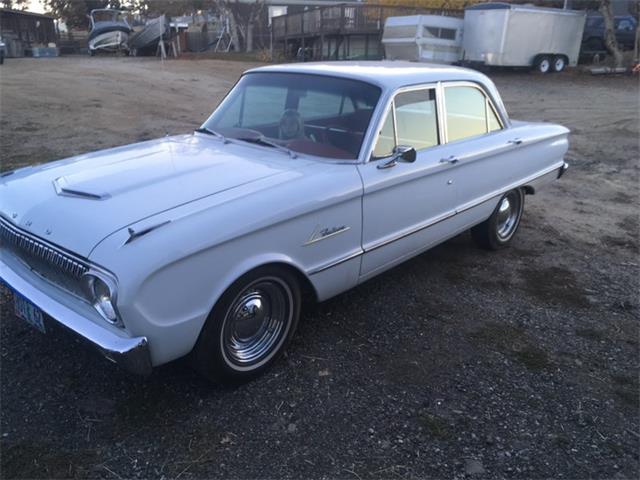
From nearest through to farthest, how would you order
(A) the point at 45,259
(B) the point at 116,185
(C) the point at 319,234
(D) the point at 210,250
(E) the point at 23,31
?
1. (D) the point at 210,250
2. (A) the point at 45,259
3. (B) the point at 116,185
4. (C) the point at 319,234
5. (E) the point at 23,31

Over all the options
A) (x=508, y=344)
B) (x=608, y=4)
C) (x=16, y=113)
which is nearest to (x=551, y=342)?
(x=508, y=344)

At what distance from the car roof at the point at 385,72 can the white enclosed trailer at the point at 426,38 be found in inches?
626

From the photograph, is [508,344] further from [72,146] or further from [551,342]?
[72,146]

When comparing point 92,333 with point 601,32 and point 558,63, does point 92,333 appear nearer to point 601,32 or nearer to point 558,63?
point 558,63

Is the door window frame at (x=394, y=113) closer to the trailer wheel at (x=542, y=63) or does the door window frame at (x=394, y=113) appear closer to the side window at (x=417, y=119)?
the side window at (x=417, y=119)

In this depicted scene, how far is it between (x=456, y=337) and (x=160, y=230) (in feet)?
6.80

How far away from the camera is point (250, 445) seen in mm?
2514

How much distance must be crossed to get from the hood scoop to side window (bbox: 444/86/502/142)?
2.59 meters

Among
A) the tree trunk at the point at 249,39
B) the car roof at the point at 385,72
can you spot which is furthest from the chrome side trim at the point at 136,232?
the tree trunk at the point at 249,39

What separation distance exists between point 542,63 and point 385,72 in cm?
1883

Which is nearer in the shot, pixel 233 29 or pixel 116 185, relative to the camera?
pixel 116 185

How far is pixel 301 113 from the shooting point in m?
3.73

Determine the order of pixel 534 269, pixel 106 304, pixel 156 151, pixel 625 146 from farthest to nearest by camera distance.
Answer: pixel 625 146 < pixel 534 269 < pixel 156 151 < pixel 106 304

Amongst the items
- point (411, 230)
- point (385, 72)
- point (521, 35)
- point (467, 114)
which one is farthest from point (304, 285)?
point (521, 35)
